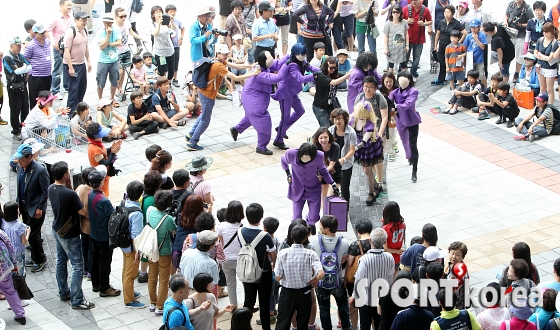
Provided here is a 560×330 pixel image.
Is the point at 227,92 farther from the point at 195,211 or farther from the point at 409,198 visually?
the point at 195,211

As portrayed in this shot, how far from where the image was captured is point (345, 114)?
12375mm

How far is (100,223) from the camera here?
10.4 meters

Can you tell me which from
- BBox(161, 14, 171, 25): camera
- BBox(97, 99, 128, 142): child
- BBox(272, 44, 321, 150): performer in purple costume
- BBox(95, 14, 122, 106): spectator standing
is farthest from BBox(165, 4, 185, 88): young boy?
BBox(272, 44, 321, 150): performer in purple costume

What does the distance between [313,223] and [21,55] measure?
6.13m

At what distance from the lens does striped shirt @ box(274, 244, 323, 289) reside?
912 centimetres

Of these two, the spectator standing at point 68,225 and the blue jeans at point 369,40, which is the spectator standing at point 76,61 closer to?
the blue jeans at point 369,40

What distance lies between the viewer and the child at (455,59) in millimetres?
17734

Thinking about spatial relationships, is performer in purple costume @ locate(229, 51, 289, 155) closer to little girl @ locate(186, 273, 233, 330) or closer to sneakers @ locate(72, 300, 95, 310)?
sneakers @ locate(72, 300, 95, 310)

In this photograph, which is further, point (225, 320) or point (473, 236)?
point (473, 236)

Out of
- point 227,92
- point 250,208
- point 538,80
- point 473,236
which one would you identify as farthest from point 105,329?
point 538,80

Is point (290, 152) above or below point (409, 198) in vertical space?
above

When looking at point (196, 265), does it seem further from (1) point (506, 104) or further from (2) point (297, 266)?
(1) point (506, 104)

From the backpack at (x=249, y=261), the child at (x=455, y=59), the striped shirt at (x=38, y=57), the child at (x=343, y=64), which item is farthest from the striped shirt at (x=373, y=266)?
the child at (x=455, y=59)

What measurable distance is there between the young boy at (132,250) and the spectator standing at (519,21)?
10.3 m
